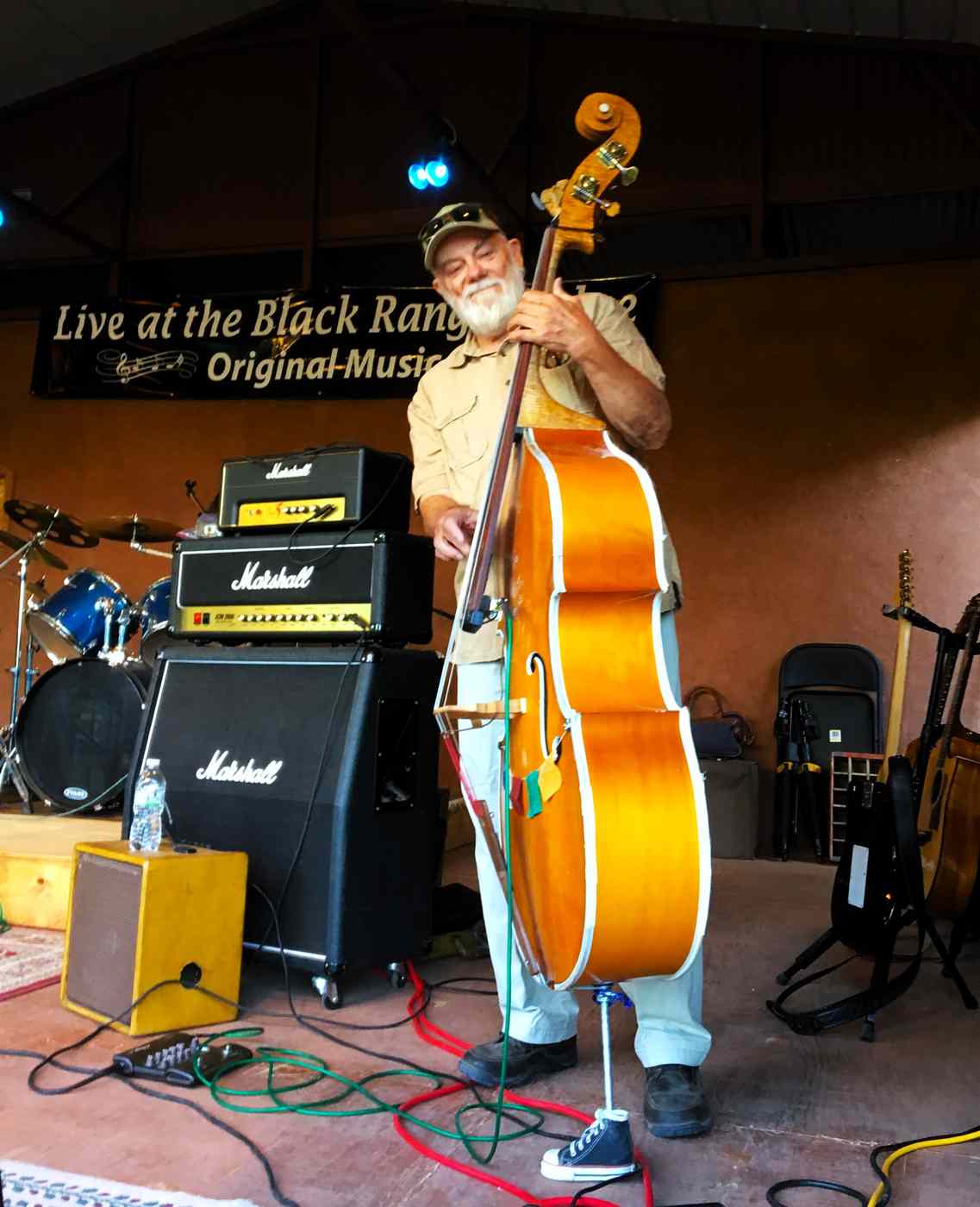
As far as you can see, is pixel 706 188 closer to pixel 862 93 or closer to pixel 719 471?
pixel 862 93

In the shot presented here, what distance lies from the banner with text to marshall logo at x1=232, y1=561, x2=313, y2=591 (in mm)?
3346

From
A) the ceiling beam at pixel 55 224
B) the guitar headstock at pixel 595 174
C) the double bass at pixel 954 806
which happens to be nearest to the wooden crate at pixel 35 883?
the guitar headstock at pixel 595 174

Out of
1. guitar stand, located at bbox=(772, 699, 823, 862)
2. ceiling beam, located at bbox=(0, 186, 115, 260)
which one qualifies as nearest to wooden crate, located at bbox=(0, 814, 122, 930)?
guitar stand, located at bbox=(772, 699, 823, 862)

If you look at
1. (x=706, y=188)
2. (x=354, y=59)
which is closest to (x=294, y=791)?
(x=706, y=188)

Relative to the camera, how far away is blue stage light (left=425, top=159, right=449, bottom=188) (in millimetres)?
5320

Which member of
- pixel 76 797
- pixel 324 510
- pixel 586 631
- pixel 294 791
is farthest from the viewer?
pixel 76 797

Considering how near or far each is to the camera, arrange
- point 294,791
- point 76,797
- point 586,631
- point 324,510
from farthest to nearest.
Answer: point 76,797
point 324,510
point 294,791
point 586,631

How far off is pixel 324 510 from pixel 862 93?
14.8 feet

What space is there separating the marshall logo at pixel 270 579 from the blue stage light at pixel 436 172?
343 cm

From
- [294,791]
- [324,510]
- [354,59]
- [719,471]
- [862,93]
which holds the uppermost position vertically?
[354,59]

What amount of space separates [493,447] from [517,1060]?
102 centimetres

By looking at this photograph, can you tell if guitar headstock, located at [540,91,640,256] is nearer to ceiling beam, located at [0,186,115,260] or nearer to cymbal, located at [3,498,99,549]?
cymbal, located at [3,498,99,549]

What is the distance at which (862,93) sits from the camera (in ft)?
18.1

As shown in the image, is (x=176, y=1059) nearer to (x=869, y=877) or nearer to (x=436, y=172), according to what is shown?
(x=869, y=877)
